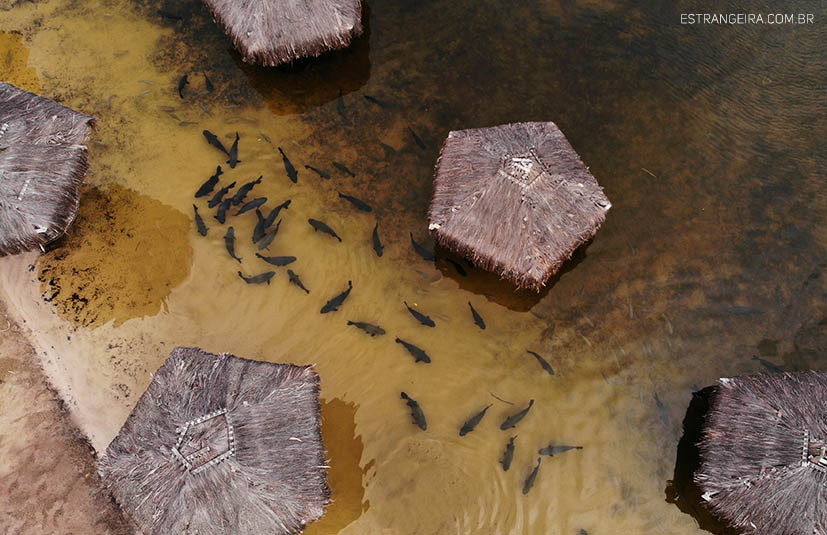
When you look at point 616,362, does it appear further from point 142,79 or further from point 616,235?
point 142,79

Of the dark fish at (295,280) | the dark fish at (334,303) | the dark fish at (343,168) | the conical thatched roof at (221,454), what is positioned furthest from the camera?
the dark fish at (343,168)

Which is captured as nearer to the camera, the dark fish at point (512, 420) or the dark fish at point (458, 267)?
the dark fish at point (512, 420)

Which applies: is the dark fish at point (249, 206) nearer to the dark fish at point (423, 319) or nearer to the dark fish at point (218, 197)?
the dark fish at point (218, 197)

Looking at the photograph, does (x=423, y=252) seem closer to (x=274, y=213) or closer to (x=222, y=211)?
(x=274, y=213)

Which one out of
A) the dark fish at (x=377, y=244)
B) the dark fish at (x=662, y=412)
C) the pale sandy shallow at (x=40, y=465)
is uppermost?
the dark fish at (x=377, y=244)

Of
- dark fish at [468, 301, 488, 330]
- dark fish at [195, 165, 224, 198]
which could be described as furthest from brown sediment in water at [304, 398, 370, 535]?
dark fish at [195, 165, 224, 198]

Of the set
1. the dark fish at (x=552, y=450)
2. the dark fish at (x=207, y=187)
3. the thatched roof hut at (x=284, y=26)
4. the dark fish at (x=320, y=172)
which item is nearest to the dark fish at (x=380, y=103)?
the thatched roof hut at (x=284, y=26)
